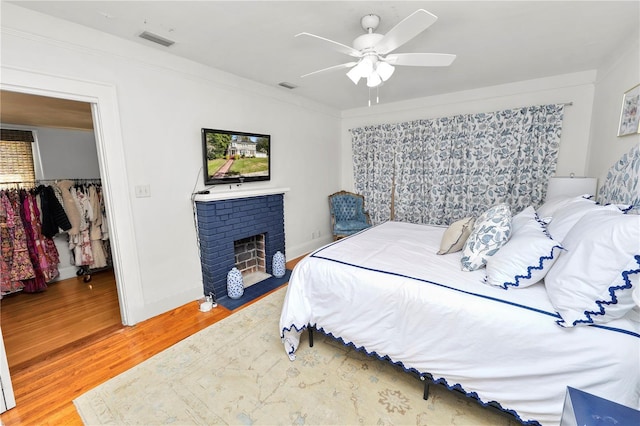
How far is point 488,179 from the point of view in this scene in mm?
3668

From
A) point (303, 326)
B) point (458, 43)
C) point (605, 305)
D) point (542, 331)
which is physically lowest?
point (303, 326)

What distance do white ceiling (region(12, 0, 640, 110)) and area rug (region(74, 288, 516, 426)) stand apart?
A: 2.45 metres

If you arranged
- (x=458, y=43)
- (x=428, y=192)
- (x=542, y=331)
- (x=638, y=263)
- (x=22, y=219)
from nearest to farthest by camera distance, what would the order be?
1. (x=638, y=263)
2. (x=542, y=331)
3. (x=458, y=43)
4. (x=22, y=219)
5. (x=428, y=192)

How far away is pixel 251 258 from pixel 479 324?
2.93 m

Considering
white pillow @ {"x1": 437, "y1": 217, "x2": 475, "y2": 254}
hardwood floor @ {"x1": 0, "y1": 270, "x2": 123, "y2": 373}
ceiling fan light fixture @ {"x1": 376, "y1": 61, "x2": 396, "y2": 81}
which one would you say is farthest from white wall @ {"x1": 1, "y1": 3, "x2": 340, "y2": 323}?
white pillow @ {"x1": 437, "y1": 217, "x2": 475, "y2": 254}

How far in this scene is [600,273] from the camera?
1.19 metres

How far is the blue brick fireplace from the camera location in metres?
2.86

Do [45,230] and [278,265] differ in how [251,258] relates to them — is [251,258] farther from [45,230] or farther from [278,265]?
[45,230]

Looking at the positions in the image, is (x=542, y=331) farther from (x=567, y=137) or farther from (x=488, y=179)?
(x=567, y=137)

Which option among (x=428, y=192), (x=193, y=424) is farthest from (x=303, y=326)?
(x=428, y=192)

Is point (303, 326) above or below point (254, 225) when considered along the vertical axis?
below

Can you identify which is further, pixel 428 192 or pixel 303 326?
pixel 428 192

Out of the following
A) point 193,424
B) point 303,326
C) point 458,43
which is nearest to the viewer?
point 193,424

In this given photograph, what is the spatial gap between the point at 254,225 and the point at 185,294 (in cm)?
106
